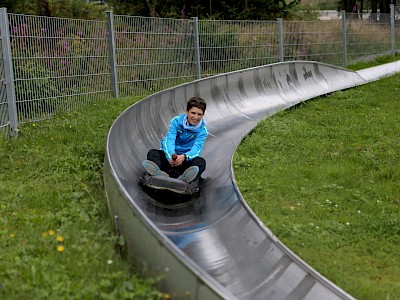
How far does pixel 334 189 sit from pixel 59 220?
9.55 ft

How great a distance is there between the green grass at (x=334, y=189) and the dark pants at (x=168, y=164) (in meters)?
0.49

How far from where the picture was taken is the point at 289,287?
4.18m

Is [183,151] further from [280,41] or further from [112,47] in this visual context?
[280,41]

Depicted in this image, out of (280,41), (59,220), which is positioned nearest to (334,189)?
(59,220)

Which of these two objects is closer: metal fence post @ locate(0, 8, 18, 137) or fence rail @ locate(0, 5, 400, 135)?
metal fence post @ locate(0, 8, 18, 137)

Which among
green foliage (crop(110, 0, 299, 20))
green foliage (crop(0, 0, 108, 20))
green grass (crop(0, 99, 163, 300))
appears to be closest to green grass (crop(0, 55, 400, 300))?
green grass (crop(0, 99, 163, 300))

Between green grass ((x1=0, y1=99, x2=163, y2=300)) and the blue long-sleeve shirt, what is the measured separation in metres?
0.84

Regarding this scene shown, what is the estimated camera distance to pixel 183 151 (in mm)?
6922

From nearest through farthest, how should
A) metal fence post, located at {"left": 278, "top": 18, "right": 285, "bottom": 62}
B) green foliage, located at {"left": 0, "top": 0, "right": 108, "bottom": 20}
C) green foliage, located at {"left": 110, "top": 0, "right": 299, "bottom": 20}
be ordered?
1. green foliage, located at {"left": 0, "top": 0, "right": 108, "bottom": 20}
2. metal fence post, located at {"left": 278, "top": 18, "right": 285, "bottom": 62}
3. green foliage, located at {"left": 110, "top": 0, "right": 299, "bottom": 20}

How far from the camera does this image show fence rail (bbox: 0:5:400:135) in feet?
26.4

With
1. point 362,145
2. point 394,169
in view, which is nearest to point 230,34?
point 362,145

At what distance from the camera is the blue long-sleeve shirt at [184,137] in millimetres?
6723

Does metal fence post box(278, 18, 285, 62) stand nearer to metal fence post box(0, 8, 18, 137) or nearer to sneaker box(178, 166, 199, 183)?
metal fence post box(0, 8, 18, 137)

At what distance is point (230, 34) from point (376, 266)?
857 cm
